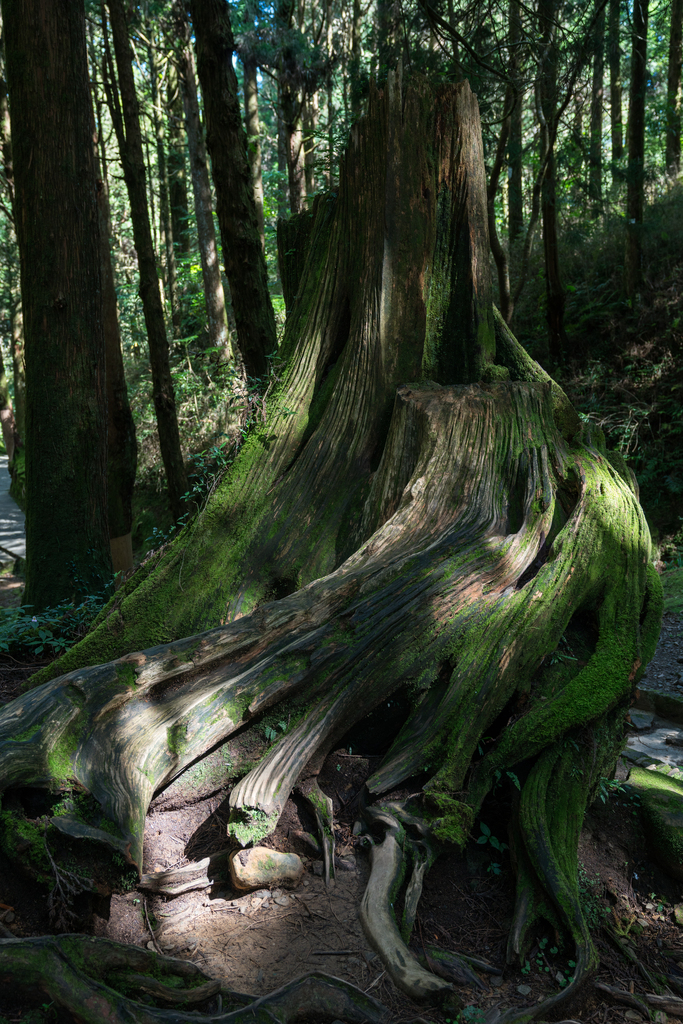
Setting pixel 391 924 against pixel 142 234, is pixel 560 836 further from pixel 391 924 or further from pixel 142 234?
pixel 142 234

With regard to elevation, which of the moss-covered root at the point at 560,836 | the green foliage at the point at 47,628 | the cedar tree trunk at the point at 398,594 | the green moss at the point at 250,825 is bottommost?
the moss-covered root at the point at 560,836

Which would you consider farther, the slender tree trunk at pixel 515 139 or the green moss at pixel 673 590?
the slender tree trunk at pixel 515 139

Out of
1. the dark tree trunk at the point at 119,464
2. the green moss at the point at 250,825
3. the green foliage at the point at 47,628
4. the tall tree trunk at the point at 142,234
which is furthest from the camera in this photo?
the tall tree trunk at the point at 142,234

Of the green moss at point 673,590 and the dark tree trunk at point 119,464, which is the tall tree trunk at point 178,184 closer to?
the dark tree trunk at point 119,464

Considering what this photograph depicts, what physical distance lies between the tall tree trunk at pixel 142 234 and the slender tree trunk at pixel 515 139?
15.1 feet

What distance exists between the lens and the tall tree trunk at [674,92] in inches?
506

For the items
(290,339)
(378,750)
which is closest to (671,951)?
(378,750)

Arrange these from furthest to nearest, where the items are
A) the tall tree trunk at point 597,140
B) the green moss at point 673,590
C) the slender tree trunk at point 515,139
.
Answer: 1. the tall tree trunk at point 597,140
2. the slender tree trunk at point 515,139
3. the green moss at point 673,590

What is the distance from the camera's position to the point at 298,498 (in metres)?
4.35

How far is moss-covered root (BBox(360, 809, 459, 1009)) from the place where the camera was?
6.80ft

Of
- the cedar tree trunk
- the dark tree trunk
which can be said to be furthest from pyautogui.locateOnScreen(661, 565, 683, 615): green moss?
the dark tree trunk

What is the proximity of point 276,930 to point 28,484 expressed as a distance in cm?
417

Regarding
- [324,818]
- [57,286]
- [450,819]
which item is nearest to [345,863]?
[324,818]

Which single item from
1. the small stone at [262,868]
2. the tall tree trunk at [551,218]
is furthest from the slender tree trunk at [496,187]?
Result: the small stone at [262,868]
